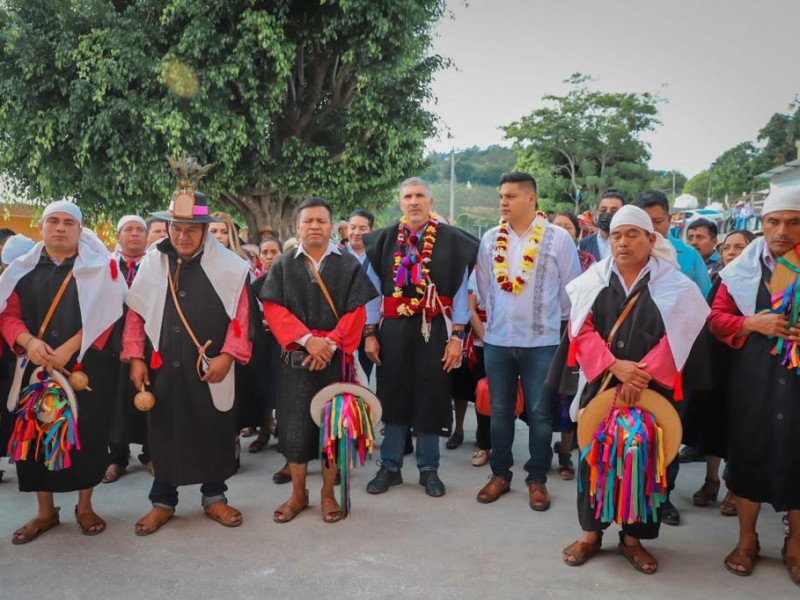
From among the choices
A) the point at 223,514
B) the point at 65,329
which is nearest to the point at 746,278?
the point at 223,514

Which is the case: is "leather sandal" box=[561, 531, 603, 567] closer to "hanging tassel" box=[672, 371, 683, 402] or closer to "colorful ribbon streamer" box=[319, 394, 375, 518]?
"hanging tassel" box=[672, 371, 683, 402]

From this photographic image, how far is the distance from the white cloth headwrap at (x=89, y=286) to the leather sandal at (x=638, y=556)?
334 cm

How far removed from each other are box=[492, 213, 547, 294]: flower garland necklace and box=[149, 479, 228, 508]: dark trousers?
238 centimetres

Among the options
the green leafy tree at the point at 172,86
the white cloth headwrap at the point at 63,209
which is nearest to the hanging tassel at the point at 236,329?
the white cloth headwrap at the point at 63,209

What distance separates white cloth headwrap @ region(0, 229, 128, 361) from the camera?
3.95m

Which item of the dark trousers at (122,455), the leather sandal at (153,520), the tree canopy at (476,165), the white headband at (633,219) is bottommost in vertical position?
the leather sandal at (153,520)

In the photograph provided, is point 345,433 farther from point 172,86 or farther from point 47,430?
point 172,86

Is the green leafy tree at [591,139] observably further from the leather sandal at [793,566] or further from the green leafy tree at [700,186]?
the green leafy tree at [700,186]

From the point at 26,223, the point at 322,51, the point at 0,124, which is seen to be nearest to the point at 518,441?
the point at 322,51

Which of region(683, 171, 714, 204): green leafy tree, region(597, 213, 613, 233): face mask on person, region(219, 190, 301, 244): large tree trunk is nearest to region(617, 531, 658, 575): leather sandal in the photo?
region(597, 213, 613, 233): face mask on person

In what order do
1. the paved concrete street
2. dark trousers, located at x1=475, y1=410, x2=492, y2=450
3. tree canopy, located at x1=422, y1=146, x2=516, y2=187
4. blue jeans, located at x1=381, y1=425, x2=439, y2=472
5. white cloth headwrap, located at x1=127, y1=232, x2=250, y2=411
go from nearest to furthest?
the paved concrete street
white cloth headwrap, located at x1=127, y1=232, x2=250, y2=411
blue jeans, located at x1=381, y1=425, x2=439, y2=472
dark trousers, located at x1=475, y1=410, x2=492, y2=450
tree canopy, located at x1=422, y1=146, x2=516, y2=187

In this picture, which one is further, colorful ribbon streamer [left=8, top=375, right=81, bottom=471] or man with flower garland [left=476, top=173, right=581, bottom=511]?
man with flower garland [left=476, top=173, right=581, bottom=511]

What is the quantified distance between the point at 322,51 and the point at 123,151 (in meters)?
4.85

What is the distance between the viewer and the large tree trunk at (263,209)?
51.2ft
